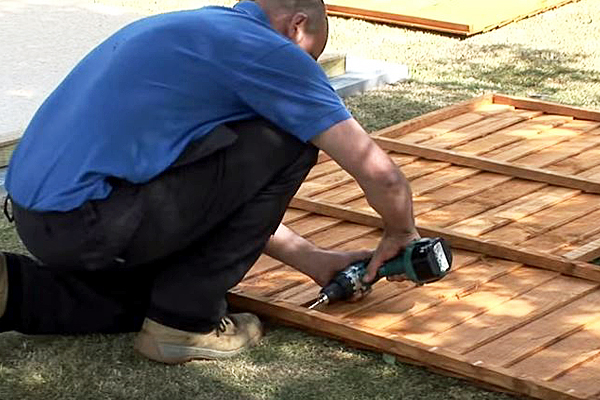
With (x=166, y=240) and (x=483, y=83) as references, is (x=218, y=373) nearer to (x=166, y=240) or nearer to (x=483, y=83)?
(x=166, y=240)

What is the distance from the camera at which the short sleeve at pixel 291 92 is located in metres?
3.42

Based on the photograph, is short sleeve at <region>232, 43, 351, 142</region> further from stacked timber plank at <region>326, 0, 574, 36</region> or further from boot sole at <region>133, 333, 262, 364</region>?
stacked timber plank at <region>326, 0, 574, 36</region>

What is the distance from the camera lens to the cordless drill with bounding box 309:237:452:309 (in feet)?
11.9

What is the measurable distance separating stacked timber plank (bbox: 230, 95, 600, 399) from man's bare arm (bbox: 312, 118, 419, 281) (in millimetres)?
349

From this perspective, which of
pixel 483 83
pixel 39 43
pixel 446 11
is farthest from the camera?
pixel 446 11

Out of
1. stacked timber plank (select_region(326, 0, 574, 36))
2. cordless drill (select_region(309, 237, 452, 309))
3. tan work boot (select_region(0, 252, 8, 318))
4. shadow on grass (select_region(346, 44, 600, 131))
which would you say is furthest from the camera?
stacked timber plank (select_region(326, 0, 574, 36))

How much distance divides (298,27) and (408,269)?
75cm

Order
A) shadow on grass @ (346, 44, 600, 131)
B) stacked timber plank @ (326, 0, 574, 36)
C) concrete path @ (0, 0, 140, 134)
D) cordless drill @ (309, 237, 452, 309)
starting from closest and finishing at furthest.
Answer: cordless drill @ (309, 237, 452, 309) < concrete path @ (0, 0, 140, 134) < shadow on grass @ (346, 44, 600, 131) < stacked timber plank @ (326, 0, 574, 36)

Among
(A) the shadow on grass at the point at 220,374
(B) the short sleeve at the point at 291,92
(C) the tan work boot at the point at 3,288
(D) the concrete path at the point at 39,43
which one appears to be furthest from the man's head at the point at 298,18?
(D) the concrete path at the point at 39,43

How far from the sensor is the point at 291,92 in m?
3.43

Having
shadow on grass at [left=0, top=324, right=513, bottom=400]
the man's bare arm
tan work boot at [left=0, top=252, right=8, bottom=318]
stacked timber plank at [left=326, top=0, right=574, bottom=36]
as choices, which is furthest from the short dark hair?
stacked timber plank at [left=326, top=0, right=574, bottom=36]

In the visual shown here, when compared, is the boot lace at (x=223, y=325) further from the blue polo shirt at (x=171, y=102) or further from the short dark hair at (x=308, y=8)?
the short dark hair at (x=308, y=8)

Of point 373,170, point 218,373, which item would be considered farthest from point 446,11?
point 218,373

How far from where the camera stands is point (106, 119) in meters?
3.50
